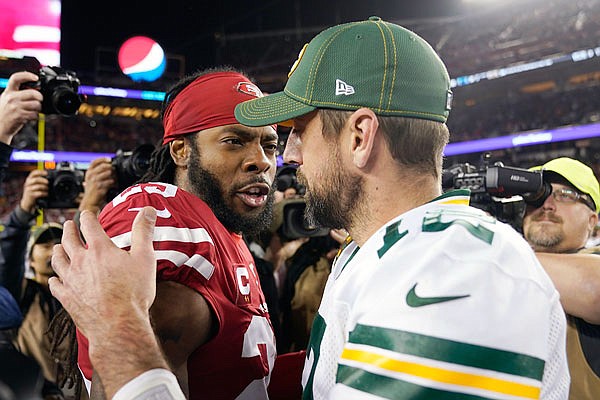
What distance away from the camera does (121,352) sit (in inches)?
35.7

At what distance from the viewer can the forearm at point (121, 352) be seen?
90cm

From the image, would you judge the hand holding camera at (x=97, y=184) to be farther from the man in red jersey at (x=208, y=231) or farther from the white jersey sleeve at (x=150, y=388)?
the white jersey sleeve at (x=150, y=388)

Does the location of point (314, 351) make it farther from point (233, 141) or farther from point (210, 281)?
point (233, 141)

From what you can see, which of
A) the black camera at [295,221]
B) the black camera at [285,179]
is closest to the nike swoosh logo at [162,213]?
the black camera at [295,221]

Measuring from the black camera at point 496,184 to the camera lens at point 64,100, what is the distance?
1.48m

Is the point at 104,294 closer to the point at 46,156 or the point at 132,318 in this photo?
the point at 132,318

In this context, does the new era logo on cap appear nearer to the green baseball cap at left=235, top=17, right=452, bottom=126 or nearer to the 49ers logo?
the green baseball cap at left=235, top=17, right=452, bottom=126

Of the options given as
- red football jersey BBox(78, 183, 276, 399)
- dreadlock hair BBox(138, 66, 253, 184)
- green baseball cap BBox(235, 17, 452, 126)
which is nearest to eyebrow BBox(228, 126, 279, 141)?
dreadlock hair BBox(138, 66, 253, 184)

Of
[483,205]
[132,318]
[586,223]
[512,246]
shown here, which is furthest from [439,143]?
[586,223]

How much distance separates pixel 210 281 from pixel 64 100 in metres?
1.28

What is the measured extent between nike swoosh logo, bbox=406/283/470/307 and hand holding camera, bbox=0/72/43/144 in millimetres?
1670

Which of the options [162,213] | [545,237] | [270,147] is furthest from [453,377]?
[545,237]

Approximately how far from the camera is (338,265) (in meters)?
1.42

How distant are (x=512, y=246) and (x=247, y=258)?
3.47 feet
